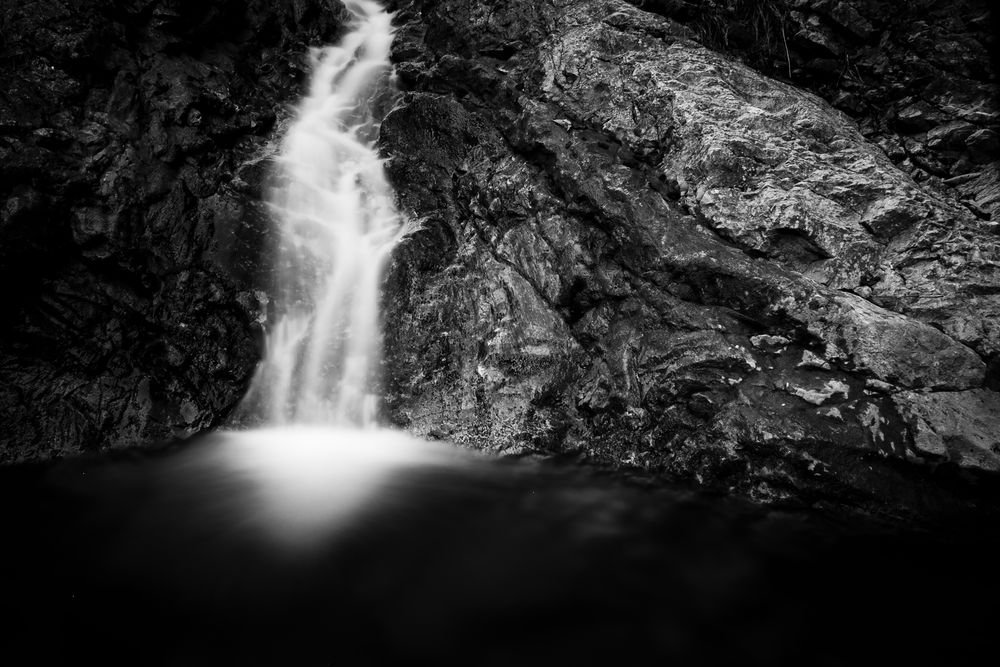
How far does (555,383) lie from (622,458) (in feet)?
3.48

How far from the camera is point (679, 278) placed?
516 centimetres

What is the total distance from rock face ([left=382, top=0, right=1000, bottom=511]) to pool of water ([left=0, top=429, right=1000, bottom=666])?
627 millimetres

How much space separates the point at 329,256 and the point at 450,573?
468 cm

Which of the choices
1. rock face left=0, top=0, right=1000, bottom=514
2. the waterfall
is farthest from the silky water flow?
rock face left=0, top=0, right=1000, bottom=514

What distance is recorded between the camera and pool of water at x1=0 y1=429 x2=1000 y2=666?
280cm

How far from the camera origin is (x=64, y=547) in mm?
3613

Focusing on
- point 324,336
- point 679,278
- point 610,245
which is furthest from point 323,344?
point 679,278

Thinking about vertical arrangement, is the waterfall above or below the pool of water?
above

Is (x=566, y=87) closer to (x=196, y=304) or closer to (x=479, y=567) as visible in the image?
(x=196, y=304)

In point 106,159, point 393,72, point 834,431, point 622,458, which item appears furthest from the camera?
point 393,72

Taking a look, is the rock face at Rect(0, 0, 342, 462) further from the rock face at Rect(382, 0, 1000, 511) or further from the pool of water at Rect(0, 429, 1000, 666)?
the rock face at Rect(382, 0, 1000, 511)

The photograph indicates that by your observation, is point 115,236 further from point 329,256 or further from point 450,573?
point 450,573

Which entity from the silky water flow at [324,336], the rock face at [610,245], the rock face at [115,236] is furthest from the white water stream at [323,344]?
the rock face at [115,236]

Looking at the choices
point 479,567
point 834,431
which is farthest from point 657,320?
point 479,567
